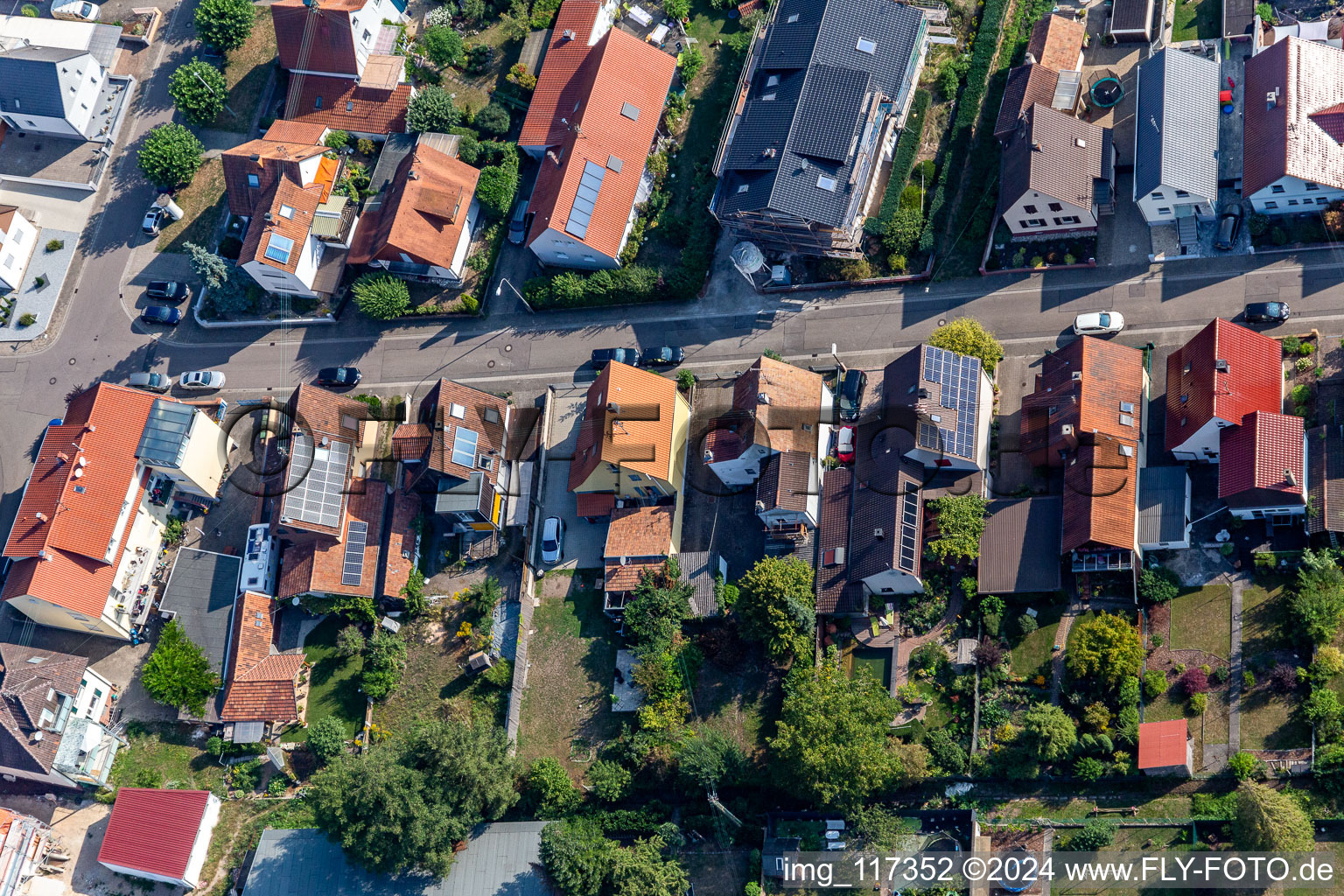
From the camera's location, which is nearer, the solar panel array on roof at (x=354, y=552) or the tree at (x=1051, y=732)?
the tree at (x=1051, y=732)

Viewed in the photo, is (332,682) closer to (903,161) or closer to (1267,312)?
(903,161)

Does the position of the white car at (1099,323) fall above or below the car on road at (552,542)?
above

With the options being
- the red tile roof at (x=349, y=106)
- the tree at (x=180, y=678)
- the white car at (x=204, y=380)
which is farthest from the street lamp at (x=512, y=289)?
the tree at (x=180, y=678)

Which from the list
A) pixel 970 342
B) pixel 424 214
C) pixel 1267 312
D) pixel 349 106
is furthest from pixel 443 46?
pixel 1267 312

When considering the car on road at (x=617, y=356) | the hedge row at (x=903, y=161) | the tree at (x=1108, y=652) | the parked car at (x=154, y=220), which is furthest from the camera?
the parked car at (x=154, y=220)

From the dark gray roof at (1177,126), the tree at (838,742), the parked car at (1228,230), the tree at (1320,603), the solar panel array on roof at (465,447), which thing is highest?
the dark gray roof at (1177,126)

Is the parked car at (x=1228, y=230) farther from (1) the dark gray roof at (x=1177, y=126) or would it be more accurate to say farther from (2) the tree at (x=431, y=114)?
(2) the tree at (x=431, y=114)
